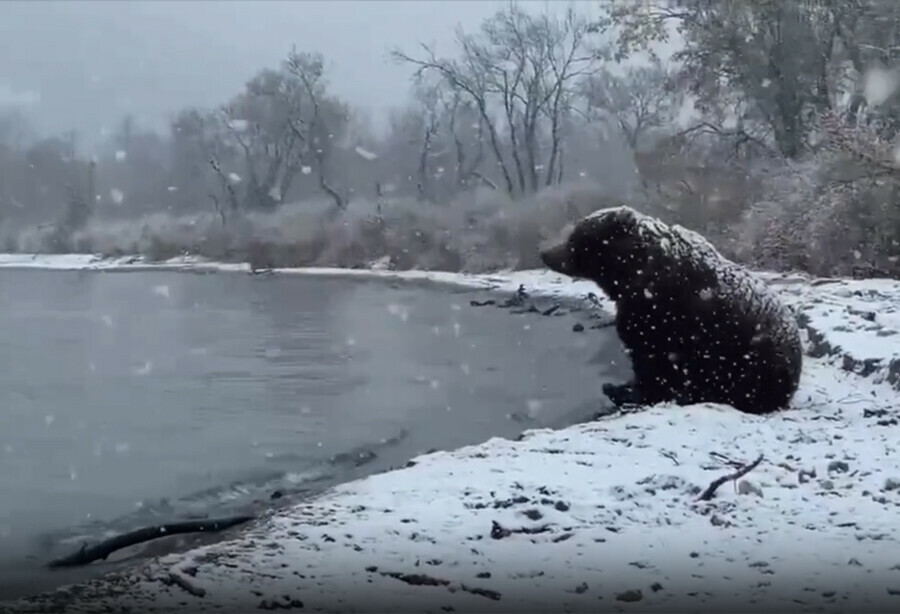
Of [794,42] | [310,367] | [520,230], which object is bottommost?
[310,367]

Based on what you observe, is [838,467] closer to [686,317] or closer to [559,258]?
[686,317]

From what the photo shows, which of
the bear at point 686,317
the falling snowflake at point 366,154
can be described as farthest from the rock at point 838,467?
the falling snowflake at point 366,154

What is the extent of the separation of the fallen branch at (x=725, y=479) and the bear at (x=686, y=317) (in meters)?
1.08

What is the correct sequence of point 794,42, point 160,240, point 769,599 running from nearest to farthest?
point 769,599, point 794,42, point 160,240

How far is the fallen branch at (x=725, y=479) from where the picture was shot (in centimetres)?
271

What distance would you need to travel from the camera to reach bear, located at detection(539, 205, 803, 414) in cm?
411

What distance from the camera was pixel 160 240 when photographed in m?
5.13

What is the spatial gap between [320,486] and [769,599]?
167 cm

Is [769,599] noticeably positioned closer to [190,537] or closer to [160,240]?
[190,537]

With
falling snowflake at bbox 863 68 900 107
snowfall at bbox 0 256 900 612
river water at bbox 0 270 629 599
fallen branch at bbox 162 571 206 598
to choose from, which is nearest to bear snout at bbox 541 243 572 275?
river water at bbox 0 270 629 599

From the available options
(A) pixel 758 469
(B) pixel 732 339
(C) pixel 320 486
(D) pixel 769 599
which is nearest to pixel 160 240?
(C) pixel 320 486

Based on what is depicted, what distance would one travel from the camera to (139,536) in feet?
9.06

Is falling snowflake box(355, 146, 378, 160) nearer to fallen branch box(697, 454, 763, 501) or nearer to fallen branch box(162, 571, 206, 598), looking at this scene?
fallen branch box(697, 454, 763, 501)

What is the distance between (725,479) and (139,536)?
1.46m
